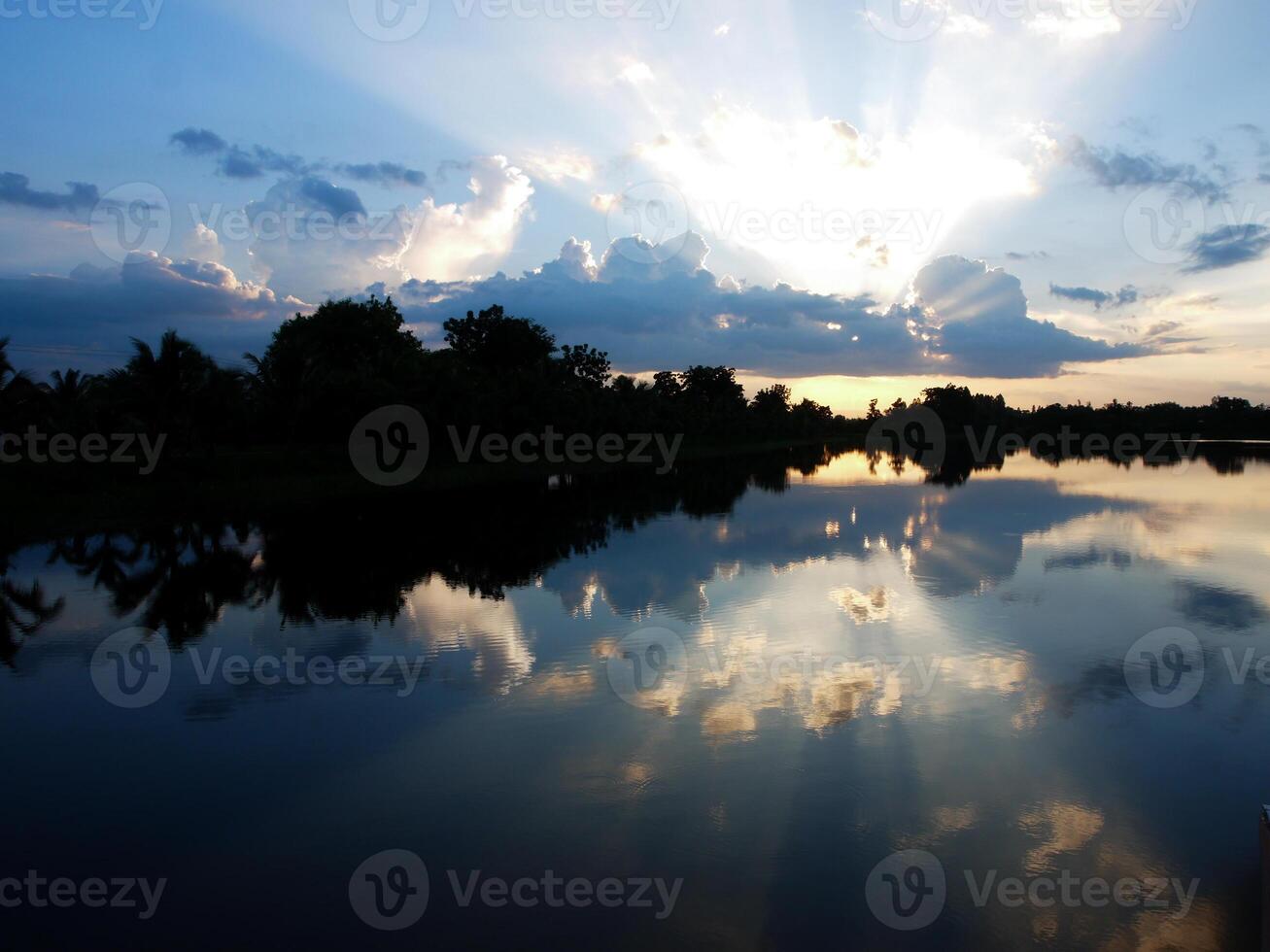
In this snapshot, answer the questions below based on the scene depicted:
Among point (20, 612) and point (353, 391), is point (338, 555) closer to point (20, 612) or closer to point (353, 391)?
point (20, 612)

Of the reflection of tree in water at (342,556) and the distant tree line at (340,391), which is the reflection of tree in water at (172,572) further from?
the distant tree line at (340,391)

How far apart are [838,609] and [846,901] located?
832cm

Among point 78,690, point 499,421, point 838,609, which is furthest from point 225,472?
point 838,609


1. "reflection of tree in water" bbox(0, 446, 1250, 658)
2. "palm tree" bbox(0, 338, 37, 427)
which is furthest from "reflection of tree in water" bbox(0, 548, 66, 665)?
"palm tree" bbox(0, 338, 37, 427)

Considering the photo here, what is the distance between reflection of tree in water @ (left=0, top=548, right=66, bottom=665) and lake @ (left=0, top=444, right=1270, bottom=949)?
0.31 ft

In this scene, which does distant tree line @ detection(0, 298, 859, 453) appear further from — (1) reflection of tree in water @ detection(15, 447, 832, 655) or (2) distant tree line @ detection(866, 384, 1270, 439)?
(2) distant tree line @ detection(866, 384, 1270, 439)

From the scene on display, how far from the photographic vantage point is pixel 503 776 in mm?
7391

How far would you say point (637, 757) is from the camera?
25.4 feet

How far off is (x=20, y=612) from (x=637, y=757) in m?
11.9

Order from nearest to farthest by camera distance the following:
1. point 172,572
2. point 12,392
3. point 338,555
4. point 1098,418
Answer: point 172,572 → point 338,555 → point 12,392 → point 1098,418

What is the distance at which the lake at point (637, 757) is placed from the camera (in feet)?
18.0

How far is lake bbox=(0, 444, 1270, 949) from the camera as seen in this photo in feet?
18.0

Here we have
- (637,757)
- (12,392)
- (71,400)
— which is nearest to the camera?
(637,757)

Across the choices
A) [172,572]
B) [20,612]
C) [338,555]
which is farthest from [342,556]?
[20,612]
